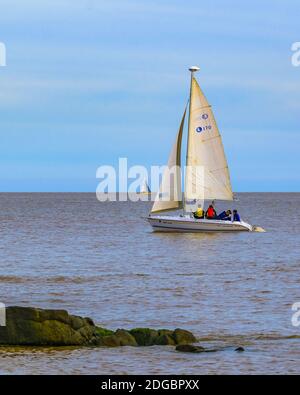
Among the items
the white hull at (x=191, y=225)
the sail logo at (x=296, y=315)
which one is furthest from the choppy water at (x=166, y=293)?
the white hull at (x=191, y=225)

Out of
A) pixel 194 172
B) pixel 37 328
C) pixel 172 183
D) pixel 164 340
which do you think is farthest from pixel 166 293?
pixel 194 172

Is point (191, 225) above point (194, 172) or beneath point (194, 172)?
beneath

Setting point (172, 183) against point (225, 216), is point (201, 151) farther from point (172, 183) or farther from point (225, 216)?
point (225, 216)

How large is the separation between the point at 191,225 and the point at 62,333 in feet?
154

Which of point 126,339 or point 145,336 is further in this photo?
point 145,336

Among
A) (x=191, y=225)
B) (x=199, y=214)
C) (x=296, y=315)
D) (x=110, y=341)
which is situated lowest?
(x=110, y=341)

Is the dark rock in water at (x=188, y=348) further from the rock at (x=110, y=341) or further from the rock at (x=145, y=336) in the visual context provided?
the rock at (x=110, y=341)

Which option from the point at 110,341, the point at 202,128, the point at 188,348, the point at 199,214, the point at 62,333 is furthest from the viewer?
the point at 202,128

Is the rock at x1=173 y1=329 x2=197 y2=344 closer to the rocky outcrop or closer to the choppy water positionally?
the rocky outcrop

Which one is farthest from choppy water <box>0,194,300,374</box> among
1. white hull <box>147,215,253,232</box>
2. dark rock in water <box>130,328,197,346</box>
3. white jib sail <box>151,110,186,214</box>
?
white jib sail <box>151,110,186,214</box>

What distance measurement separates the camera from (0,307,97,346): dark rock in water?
23.9 metres

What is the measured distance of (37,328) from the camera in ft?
79.0
